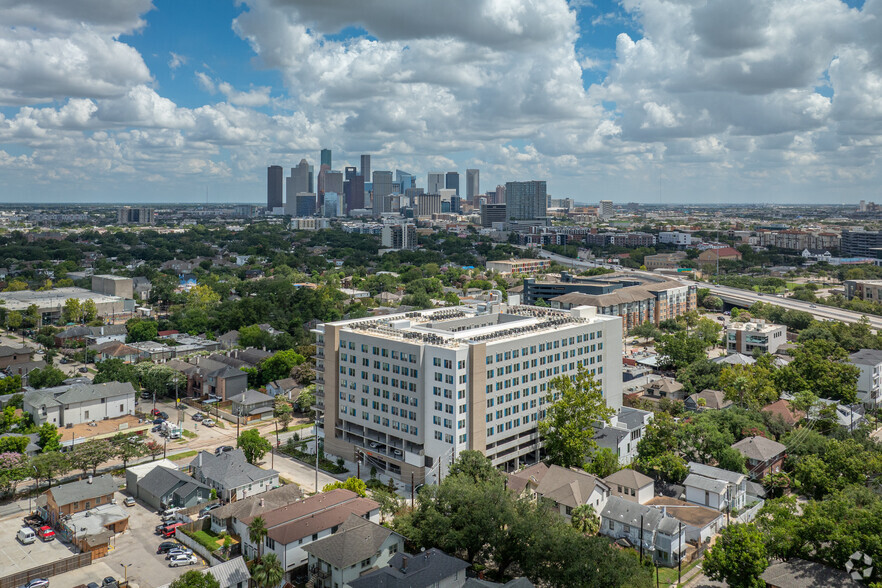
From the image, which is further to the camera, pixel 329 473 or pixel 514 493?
pixel 329 473

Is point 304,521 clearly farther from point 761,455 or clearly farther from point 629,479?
point 761,455

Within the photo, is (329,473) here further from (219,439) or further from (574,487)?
(574,487)

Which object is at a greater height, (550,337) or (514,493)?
(550,337)

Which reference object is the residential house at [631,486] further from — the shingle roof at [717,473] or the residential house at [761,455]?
the residential house at [761,455]

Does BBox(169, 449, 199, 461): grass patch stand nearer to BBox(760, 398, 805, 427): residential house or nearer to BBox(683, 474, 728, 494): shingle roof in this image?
BBox(683, 474, 728, 494): shingle roof

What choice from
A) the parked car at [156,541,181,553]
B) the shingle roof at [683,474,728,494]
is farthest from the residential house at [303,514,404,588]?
the shingle roof at [683,474,728,494]

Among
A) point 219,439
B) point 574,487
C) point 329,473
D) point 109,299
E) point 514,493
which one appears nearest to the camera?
point 514,493

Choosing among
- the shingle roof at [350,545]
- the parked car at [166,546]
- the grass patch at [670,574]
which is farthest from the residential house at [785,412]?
the parked car at [166,546]

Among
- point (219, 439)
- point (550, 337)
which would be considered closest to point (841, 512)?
point (550, 337)
